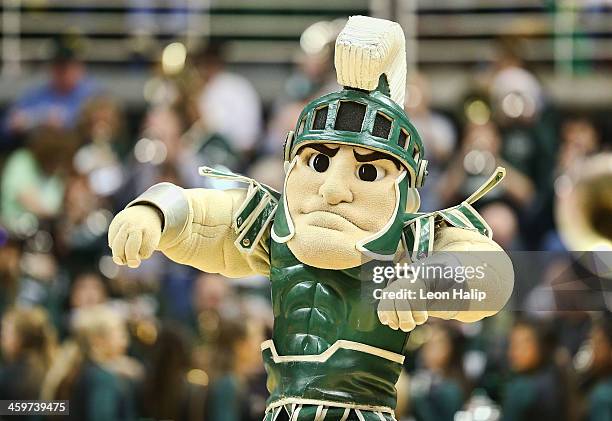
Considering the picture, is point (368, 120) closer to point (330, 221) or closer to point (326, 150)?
point (326, 150)

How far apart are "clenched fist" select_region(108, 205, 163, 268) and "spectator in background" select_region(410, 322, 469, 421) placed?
2.19 meters

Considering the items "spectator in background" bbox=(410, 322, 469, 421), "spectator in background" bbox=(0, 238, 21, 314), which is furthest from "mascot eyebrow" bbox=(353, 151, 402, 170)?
"spectator in background" bbox=(0, 238, 21, 314)

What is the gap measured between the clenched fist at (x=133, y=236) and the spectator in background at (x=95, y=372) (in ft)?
5.07

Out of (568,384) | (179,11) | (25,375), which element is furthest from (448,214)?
(179,11)

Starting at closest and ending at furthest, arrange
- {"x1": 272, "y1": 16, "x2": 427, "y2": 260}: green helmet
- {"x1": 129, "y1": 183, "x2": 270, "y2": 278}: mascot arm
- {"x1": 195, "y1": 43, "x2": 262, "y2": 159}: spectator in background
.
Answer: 1. {"x1": 272, "y1": 16, "x2": 427, "y2": 260}: green helmet
2. {"x1": 129, "y1": 183, "x2": 270, "y2": 278}: mascot arm
3. {"x1": 195, "y1": 43, "x2": 262, "y2": 159}: spectator in background

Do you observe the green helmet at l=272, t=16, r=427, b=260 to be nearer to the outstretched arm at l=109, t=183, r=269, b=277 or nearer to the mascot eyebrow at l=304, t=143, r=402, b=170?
the mascot eyebrow at l=304, t=143, r=402, b=170

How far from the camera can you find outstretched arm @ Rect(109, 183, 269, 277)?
11.1 feet

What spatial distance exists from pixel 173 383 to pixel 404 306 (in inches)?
99.2

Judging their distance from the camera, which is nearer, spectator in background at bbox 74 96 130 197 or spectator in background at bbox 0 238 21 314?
spectator in background at bbox 0 238 21 314

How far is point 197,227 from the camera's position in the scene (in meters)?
3.55

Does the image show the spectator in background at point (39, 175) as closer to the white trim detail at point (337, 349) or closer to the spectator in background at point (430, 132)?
the spectator in background at point (430, 132)

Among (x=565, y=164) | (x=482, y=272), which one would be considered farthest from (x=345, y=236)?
(x=565, y=164)

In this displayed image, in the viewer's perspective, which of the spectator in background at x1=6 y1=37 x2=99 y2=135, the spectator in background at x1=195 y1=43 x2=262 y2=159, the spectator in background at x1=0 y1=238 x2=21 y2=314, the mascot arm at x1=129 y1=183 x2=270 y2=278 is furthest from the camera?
the spectator in background at x1=6 y1=37 x2=99 y2=135

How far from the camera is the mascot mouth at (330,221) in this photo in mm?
3334
